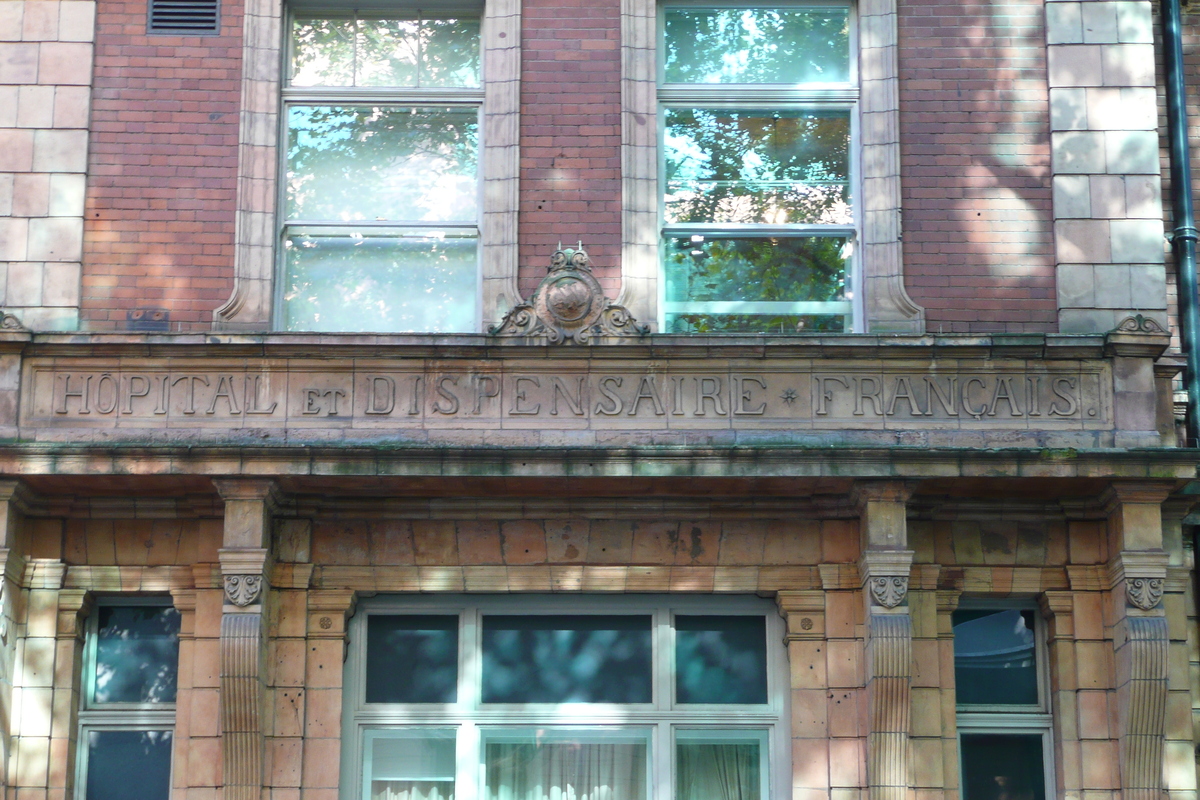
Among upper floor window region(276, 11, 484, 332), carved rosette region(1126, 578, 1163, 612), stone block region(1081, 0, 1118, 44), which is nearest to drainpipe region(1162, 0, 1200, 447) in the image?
stone block region(1081, 0, 1118, 44)

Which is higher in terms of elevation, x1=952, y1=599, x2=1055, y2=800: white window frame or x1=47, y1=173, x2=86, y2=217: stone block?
x1=47, y1=173, x2=86, y2=217: stone block

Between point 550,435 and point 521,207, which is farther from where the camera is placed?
point 521,207

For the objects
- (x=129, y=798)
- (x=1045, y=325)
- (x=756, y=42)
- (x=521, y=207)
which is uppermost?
(x=756, y=42)

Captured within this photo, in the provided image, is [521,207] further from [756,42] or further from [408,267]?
[756,42]

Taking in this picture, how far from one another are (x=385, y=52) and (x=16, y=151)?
8.49 feet

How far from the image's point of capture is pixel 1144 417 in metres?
10.8

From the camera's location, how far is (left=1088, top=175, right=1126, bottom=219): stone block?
11438 millimetres

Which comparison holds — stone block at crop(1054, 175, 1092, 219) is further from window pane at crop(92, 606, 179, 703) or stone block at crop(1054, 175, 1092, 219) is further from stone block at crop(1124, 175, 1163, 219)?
window pane at crop(92, 606, 179, 703)

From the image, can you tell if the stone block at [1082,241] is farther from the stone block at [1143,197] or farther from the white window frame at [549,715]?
the white window frame at [549,715]

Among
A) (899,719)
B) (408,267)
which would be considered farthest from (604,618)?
(408,267)

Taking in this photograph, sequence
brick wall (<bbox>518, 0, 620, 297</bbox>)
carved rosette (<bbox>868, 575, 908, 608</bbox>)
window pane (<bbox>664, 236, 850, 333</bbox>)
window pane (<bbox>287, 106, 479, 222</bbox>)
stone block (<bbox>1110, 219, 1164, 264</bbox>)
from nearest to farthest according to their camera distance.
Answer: carved rosette (<bbox>868, 575, 908, 608</bbox>) < stone block (<bbox>1110, 219, 1164, 264</bbox>) < brick wall (<bbox>518, 0, 620, 297</bbox>) < window pane (<bbox>664, 236, 850, 333</bbox>) < window pane (<bbox>287, 106, 479, 222</bbox>)

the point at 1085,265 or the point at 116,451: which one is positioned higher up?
the point at 1085,265

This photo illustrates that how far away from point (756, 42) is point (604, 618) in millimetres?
4208

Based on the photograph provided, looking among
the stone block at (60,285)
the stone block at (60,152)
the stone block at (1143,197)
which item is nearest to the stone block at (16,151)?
the stone block at (60,152)
